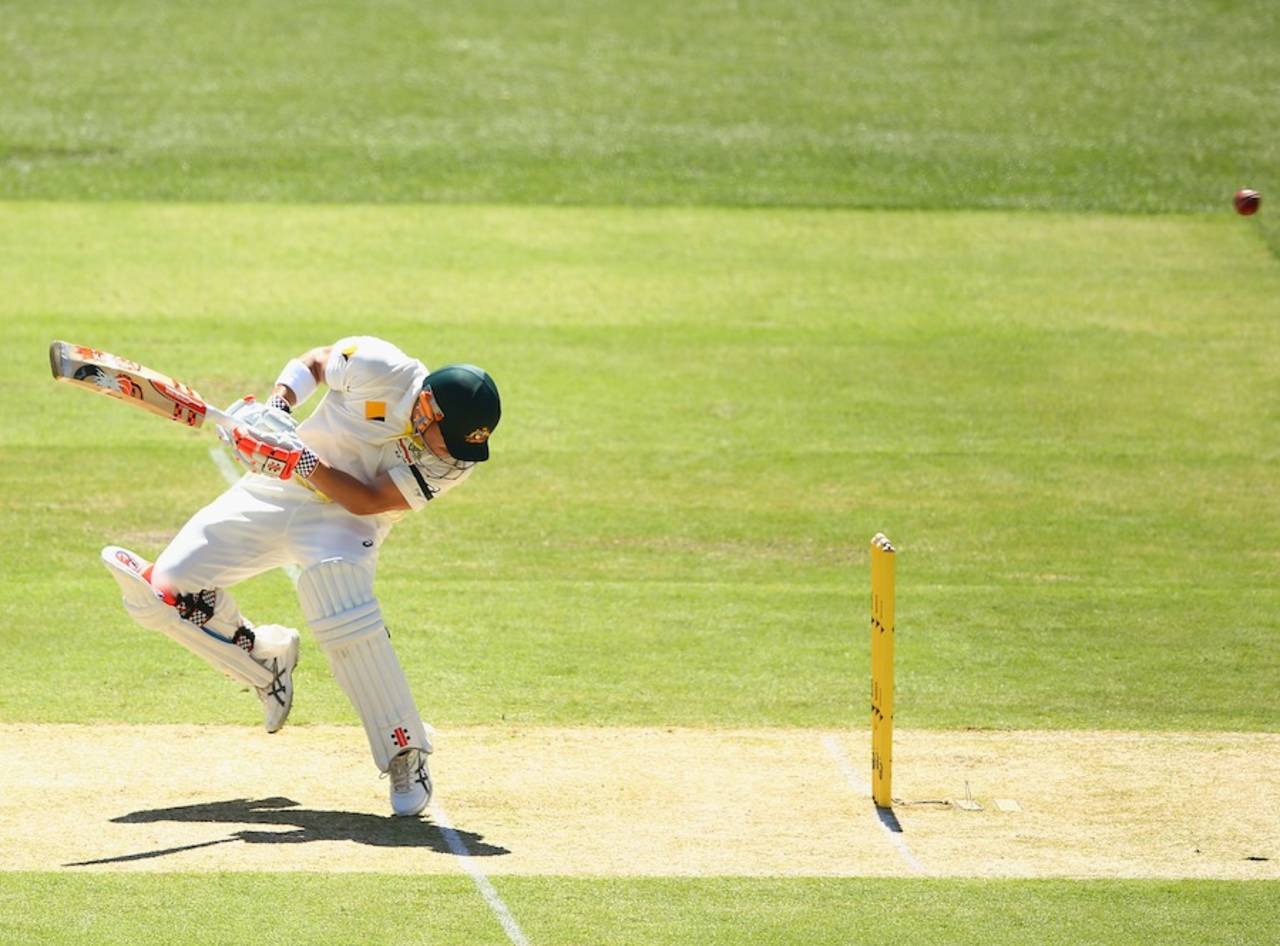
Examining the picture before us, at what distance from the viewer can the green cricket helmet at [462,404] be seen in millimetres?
8406

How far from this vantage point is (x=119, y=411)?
1609 cm

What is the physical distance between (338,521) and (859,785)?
8.98 feet

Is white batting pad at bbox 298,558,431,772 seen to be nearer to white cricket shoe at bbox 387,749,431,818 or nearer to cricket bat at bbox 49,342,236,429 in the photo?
white cricket shoe at bbox 387,749,431,818

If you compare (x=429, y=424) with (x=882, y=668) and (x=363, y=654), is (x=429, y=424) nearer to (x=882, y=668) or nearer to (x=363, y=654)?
(x=363, y=654)

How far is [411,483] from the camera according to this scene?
8609mm

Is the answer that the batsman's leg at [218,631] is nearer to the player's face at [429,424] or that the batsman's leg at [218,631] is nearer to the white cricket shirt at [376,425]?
the white cricket shirt at [376,425]

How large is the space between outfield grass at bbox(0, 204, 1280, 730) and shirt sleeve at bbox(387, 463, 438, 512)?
70.8 inches

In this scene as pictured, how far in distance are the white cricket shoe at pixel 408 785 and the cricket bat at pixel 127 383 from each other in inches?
65.4

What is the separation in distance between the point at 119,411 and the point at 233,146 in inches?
292

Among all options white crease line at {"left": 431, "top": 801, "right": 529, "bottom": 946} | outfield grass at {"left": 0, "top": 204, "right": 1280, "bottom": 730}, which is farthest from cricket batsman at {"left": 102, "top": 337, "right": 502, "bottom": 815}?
outfield grass at {"left": 0, "top": 204, "right": 1280, "bottom": 730}

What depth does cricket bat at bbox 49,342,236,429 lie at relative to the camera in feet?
27.5

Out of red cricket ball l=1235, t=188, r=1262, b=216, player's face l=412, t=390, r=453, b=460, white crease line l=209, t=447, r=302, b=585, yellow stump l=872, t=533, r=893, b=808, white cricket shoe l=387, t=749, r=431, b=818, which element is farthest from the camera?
red cricket ball l=1235, t=188, r=1262, b=216

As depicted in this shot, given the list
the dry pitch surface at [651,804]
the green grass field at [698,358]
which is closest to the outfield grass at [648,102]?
the green grass field at [698,358]

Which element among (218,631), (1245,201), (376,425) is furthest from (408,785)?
(1245,201)
